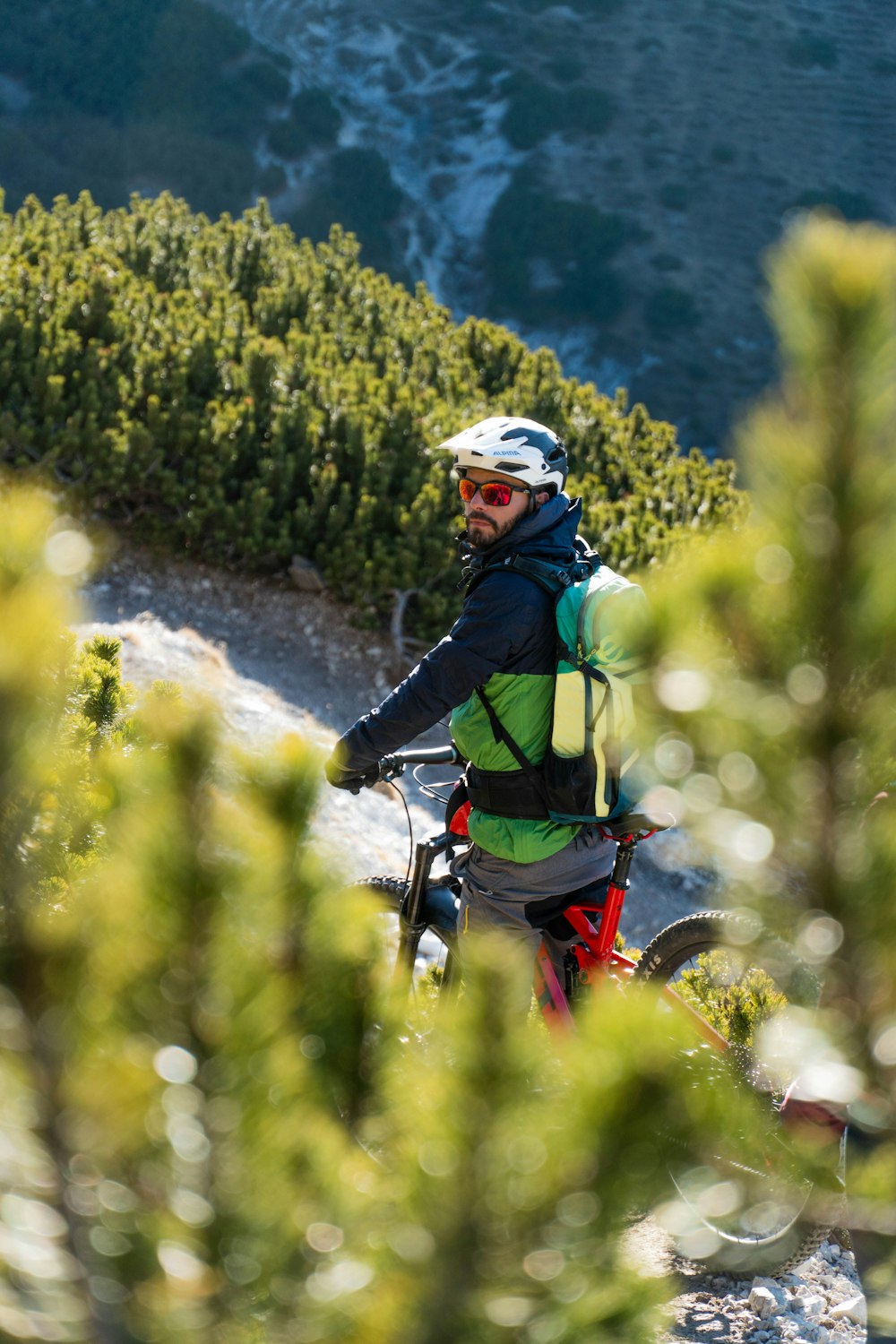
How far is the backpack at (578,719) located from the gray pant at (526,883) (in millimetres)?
215

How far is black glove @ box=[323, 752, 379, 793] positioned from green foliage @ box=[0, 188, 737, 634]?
253 inches

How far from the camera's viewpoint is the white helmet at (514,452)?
3338mm

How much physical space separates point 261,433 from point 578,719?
27.2ft

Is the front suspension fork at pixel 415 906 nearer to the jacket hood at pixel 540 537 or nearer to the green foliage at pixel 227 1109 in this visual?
the jacket hood at pixel 540 537

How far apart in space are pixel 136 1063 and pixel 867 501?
0.67 meters

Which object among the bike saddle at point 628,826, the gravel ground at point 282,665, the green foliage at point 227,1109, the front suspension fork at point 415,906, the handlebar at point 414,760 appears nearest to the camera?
the green foliage at point 227,1109

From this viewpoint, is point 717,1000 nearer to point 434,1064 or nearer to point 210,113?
point 434,1064

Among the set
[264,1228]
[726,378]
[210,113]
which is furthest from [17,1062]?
[210,113]

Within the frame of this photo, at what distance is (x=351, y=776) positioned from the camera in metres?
3.59

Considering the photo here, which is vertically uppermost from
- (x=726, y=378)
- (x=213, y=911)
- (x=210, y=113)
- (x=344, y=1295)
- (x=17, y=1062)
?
(x=213, y=911)

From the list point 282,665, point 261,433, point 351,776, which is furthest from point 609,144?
point 351,776

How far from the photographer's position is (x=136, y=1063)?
831 millimetres

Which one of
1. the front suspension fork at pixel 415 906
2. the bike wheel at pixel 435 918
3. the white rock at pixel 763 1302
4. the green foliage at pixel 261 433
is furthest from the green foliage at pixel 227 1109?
the green foliage at pixel 261 433

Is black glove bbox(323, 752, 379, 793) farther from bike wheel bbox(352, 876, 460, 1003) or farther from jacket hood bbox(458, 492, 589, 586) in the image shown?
jacket hood bbox(458, 492, 589, 586)
